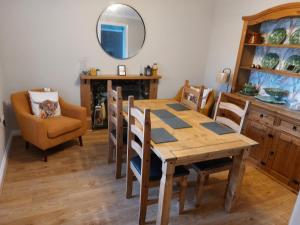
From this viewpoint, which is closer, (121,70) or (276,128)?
(276,128)

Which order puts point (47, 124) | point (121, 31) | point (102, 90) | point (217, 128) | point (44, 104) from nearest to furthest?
point (217, 128), point (47, 124), point (44, 104), point (121, 31), point (102, 90)

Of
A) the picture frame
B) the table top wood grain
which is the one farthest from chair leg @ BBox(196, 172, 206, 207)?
the picture frame

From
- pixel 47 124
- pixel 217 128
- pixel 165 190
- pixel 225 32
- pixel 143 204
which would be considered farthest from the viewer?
pixel 225 32

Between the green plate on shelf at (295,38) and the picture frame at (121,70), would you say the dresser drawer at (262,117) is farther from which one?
the picture frame at (121,70)

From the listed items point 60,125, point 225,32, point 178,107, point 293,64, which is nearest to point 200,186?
point 178,107

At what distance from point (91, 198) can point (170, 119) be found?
1109 mm

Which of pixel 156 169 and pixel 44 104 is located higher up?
pixel 44 104

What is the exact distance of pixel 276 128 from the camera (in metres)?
2.66

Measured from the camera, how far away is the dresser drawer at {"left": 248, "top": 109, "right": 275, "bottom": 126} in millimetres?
Result: 2725

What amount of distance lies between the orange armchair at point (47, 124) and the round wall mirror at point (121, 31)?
1167 mm

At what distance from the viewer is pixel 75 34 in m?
3.31

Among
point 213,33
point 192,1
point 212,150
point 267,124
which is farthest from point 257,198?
point 192,1

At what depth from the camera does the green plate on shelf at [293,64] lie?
282cm

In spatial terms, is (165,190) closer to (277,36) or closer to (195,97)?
(195,97)
